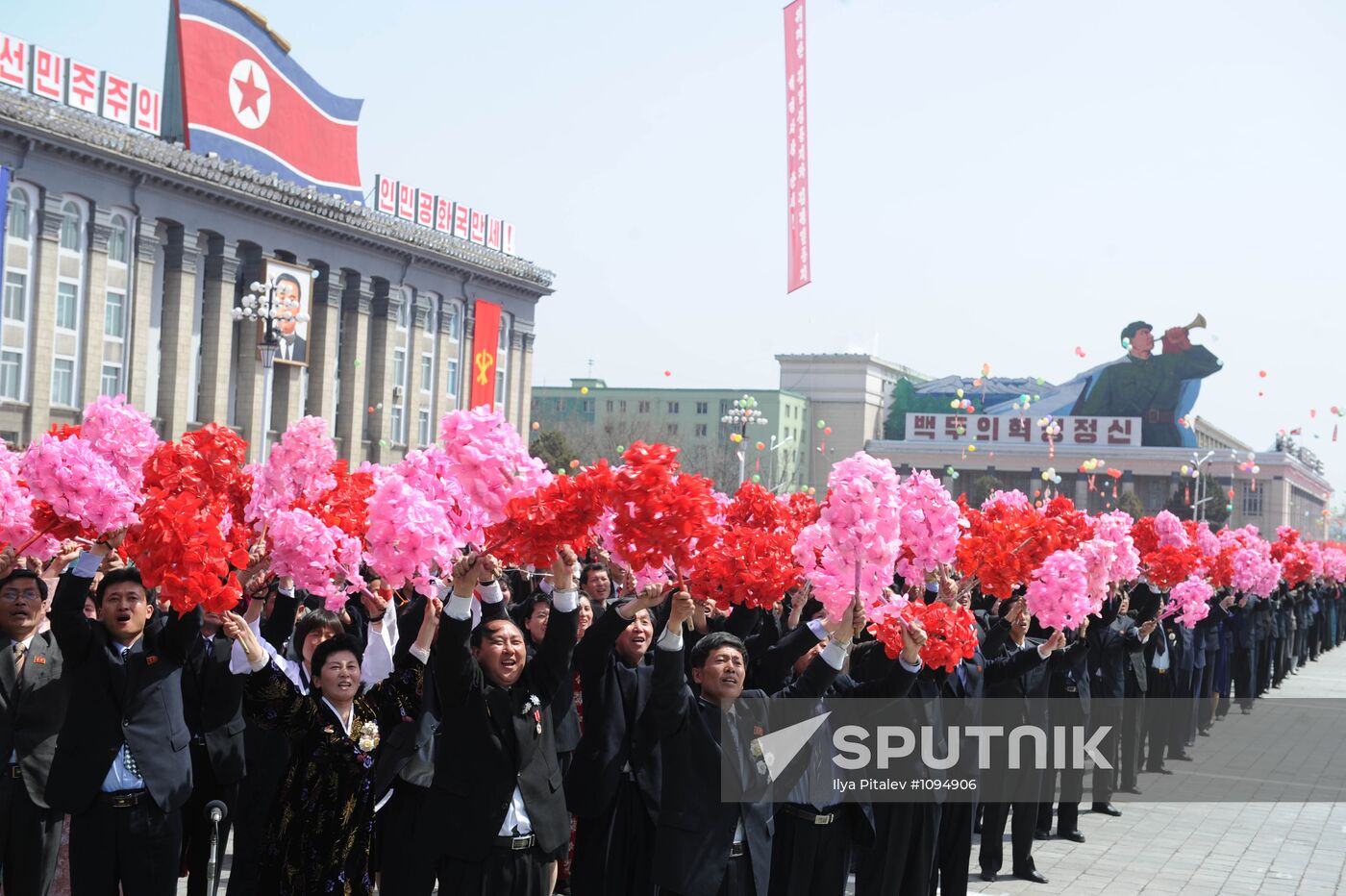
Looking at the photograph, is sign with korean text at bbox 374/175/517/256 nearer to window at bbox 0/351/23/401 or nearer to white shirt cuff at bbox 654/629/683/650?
window at bbox 0/351/23/401

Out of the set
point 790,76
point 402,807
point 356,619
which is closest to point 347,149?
point 790,76

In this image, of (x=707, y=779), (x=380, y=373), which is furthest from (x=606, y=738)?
(x=380, y=373)

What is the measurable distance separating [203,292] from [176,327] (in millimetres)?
2403

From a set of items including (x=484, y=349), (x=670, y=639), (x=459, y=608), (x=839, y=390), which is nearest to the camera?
(x=459, y=608)

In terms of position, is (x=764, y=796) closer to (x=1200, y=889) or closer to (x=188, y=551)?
(x=188, y=551)

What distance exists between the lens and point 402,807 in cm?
608

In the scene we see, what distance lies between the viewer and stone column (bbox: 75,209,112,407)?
44.7 m

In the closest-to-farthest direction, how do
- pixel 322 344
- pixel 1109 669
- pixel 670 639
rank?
pixel 670 639 < pixel 1109 669 < pixel 322 344

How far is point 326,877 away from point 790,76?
3318 centimetres

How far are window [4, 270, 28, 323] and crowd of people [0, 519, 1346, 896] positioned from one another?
1489 inches

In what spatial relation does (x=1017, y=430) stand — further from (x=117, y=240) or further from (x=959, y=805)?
(x=959, y=805)

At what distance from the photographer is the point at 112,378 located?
46.7 metres

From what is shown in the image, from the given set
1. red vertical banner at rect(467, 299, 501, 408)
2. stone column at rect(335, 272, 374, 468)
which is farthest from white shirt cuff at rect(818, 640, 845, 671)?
red vertical banner at rect(467, 299, 501, 408)

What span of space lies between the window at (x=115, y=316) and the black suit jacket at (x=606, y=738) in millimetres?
43244
